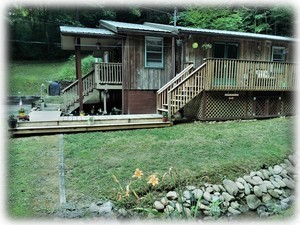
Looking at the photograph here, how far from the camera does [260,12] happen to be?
20.8 m

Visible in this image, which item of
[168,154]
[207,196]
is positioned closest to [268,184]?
[207,196]

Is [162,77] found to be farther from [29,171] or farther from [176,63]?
[29,171]

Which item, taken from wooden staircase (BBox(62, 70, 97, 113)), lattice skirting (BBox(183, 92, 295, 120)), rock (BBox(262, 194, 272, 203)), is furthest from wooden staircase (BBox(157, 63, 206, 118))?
rock (BBox(262, 194, 272, 203))

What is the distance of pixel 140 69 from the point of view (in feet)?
32.3

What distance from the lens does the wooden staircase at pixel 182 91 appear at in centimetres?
873

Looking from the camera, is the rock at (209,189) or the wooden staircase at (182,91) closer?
the rock at (209,189)

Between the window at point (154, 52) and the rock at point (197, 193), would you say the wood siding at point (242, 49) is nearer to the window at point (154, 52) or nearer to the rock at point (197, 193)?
the window at point (154, 52)

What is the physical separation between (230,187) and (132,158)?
7.38ft

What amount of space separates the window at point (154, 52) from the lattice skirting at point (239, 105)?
Result: 221cm

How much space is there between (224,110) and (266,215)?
18.3ft

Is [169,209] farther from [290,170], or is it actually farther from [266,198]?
[290,170]

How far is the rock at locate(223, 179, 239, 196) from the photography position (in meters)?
5.02

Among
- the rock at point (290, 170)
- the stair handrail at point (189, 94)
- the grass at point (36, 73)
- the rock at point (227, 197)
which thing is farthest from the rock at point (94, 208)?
the grass at point (36, 73)

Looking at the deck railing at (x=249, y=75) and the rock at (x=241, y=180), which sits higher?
the deck railing at (x=249, y=75)
